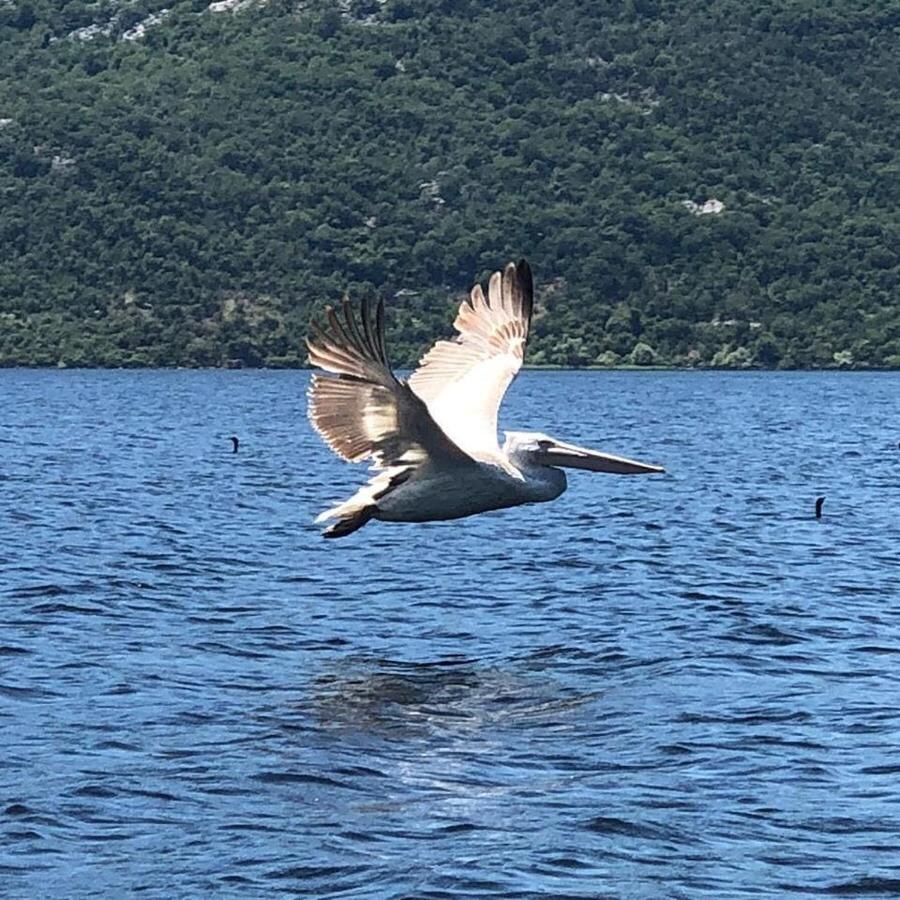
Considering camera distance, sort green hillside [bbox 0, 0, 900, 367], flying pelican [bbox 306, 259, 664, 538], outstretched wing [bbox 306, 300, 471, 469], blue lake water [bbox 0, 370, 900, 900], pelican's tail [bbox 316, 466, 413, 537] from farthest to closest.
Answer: green hillside [bbox 0, 0, 900, 367]
pelican's tail [bbox 316, 466, 413, 537]
flying pelican [bbox 306, 259, 664, 538]
outstretched wing [bbox 306, 300, 471, 469]
blue lake water [bbox 0, 370, 900, 900]

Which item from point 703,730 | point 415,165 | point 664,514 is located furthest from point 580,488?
point 415,165

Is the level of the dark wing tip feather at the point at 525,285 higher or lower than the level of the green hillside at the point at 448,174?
lower

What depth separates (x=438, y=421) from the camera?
14297mm

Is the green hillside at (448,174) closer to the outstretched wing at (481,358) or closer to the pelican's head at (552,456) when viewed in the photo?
the outstretched wing at (481,358)

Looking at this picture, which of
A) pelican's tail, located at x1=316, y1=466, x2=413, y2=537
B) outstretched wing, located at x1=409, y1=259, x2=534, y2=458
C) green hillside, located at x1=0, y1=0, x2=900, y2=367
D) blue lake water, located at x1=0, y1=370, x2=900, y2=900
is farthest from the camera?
green hillside, located at x1=0, y1=0, x2=900, y2=367

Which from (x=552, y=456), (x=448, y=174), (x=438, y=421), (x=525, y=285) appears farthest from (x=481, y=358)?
(x=448, y=174)

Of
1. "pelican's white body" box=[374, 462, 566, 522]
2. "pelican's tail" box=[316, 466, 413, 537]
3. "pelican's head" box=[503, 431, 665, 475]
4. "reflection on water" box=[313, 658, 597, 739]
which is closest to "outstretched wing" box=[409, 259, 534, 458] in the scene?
"pelican's head" box=[503, 431, 665, 475]

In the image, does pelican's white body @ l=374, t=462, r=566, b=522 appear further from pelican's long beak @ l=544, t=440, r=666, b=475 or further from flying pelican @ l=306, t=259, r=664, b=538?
pelican's long beak @ l=544, t=440, r=666, b=475

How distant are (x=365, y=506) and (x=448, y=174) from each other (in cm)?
12418

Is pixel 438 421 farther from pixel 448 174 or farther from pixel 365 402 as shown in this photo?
pixel 448 174

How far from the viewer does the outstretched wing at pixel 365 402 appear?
11.8 metres

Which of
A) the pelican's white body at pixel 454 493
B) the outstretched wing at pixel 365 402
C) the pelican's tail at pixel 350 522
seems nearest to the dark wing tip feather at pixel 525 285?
the pelican's white body at pixel 454 493

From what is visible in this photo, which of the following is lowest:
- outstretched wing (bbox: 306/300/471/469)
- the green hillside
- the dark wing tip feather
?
outstretched wing (bbox: 306/300/471/469)

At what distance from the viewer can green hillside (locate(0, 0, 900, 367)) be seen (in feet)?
410
